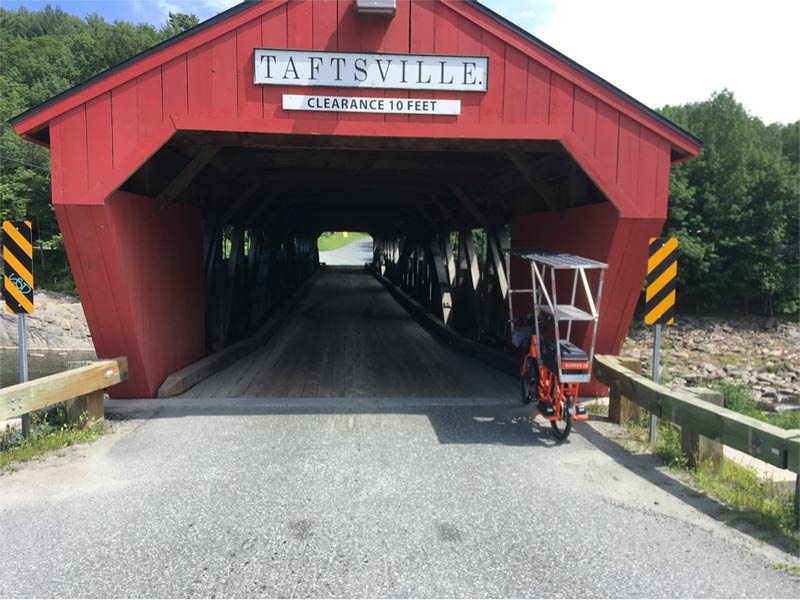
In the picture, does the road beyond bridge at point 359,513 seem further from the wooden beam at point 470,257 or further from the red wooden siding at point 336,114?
the wooden beam at point 470,257

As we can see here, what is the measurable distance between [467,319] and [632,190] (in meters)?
6.51

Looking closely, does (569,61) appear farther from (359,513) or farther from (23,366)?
(23,366)

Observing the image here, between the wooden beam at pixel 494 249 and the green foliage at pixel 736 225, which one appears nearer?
the wooden beam at pixel 494 249

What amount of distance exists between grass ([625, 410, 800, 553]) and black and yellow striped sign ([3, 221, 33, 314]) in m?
5.46

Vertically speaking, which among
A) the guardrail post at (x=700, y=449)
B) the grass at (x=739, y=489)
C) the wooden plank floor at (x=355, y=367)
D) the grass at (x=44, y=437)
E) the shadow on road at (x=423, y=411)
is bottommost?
the wooden plank floor at (x=355, y=367)

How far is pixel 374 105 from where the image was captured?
5.56m

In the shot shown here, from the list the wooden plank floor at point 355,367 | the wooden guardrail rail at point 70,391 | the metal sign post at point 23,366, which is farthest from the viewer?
the wooden plank floor at point 355,367

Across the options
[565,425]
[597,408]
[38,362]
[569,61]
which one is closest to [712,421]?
[565,425]

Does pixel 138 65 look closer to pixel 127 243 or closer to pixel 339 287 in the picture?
pixel 127 243

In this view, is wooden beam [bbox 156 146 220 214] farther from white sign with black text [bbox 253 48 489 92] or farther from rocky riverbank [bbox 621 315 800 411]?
rocky riverbank [bbox 621 315 800 411]

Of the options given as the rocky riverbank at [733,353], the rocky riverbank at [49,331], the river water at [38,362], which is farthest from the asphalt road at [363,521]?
the rocky riverbank at [49,331]

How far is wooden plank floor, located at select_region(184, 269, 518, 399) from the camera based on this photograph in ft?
23.8

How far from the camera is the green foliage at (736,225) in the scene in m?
36.3

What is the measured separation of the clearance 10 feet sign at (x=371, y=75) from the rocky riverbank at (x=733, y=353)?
20.9 metres
